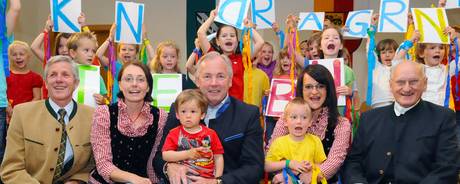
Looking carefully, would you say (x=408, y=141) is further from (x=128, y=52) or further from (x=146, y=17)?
(x=146, y=17)

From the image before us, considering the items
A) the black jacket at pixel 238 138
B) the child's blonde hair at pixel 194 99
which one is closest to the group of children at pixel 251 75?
the child's blonde hair at pixel 194 99

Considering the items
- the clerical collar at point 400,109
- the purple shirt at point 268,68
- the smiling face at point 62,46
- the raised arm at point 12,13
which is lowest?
the clerical collar at point 400,109

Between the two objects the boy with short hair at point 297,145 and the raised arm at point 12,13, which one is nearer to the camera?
the boy with short hair at point 297,145

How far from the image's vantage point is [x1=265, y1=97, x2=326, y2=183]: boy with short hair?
137 inches

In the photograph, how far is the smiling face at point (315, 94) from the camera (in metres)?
3.69

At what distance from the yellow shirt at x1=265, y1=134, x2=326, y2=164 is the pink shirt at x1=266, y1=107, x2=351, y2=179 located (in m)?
0.07

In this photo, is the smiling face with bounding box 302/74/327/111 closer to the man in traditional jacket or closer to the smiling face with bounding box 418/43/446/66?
the man in traditional jacket

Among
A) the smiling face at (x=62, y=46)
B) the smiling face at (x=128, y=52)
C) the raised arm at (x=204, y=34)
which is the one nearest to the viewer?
the raised arm at (x=204, y=34)

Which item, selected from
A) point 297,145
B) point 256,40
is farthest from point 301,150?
point 256,40

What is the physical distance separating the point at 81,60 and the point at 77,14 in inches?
16.3

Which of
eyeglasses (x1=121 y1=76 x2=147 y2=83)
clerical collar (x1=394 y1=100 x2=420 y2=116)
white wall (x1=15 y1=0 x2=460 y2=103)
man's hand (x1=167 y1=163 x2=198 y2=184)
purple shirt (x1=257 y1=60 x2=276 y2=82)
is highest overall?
white wall (x1=15 y1=0 x2=460 y2=103)

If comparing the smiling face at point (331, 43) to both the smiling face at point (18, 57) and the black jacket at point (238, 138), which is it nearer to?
the black jacket at point (238, 138)

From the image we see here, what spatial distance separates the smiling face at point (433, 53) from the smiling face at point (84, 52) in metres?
3.05

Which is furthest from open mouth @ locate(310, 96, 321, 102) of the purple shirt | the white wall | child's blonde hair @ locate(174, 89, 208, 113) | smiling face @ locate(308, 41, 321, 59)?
the white wall
